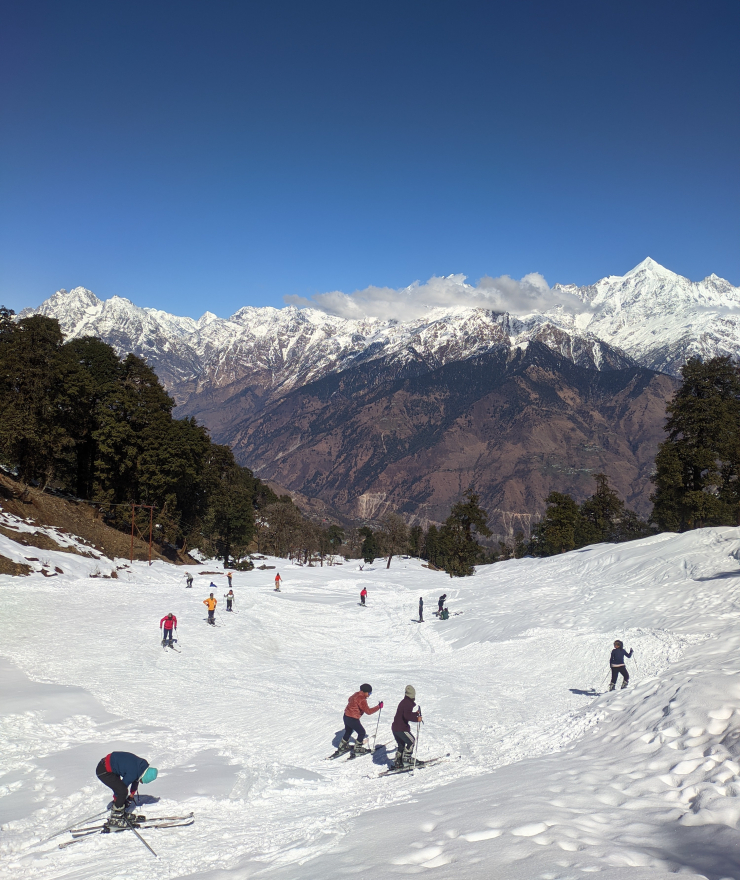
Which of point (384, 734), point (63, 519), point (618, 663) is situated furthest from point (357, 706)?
point (63, 519)

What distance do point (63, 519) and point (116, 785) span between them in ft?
155

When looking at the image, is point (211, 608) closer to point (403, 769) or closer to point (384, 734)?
point (384, 734)

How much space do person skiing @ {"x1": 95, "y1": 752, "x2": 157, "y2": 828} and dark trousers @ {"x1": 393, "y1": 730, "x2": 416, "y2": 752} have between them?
5.32 metres

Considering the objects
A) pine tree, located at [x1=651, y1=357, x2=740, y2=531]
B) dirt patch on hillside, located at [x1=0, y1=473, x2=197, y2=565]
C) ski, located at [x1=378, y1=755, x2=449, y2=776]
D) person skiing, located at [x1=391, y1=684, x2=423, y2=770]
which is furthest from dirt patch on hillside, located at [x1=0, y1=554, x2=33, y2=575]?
pine tree, located at [x1=651, y1=357, x2=740, y2=531]

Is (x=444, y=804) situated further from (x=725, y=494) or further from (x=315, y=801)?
(x=725, y=494)

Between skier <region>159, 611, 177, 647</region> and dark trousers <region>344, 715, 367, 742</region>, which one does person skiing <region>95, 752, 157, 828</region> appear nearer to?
dark trousers <region>344, 715, 367, 742</region>

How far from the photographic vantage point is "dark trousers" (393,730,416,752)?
13125 millimetres

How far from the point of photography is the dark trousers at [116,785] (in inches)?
392

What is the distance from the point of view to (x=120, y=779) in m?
10.0

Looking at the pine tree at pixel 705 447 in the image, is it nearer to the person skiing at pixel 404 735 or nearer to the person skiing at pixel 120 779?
the person skiing at pixel 404 735

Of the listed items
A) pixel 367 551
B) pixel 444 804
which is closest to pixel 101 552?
pixel 444 804

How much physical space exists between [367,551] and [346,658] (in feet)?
364

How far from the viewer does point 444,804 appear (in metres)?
10.0

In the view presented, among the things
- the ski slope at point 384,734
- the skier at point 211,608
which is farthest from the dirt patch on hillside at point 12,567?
the skier at point 211,608
